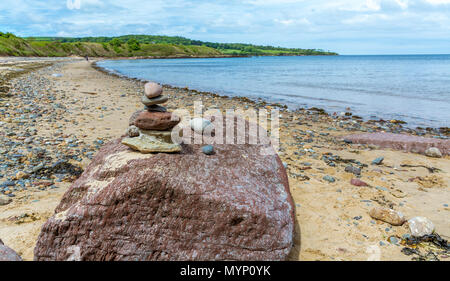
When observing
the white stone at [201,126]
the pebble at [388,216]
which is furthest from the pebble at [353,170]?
the white stone at [201,126]

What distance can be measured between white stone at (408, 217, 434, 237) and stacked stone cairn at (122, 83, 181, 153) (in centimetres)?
367

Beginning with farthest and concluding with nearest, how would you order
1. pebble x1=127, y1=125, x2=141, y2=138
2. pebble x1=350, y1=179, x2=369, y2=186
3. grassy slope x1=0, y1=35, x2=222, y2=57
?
grassy slope x1=0, y1=35, x2=222, y2=57 → pebble x1=350, y1=179, x2=369, y2=186 → pebble x1=127, y1=125, x2=141, y2=138

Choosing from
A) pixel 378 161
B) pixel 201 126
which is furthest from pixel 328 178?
pixel 201 126

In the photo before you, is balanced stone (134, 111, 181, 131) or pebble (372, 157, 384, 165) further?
pebble (372, 157, 384, 165)

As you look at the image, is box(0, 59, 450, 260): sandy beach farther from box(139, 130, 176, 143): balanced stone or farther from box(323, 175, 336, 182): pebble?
box(139, 130, 176, 143): balanced stone

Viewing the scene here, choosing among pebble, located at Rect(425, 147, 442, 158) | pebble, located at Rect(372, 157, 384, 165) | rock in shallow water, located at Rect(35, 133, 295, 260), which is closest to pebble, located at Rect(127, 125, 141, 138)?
rock in shallow water, located at Rect(35, 133, 295, 260)

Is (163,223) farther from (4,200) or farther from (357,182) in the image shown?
(357,182)

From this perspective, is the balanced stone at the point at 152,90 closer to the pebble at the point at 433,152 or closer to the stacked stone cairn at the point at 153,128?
the stacked stone cairn at the point at 153,128

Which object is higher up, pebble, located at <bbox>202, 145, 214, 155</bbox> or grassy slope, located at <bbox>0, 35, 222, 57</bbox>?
grassy slope, located at <bbox>0, 35, 222, 57</bbox>

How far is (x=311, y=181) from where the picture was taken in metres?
6.22

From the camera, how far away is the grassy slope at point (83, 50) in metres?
66.6

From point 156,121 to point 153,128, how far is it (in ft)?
0.40

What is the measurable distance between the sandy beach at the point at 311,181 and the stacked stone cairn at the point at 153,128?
76.9 inches

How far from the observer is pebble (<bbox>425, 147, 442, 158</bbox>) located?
7.98 meters
